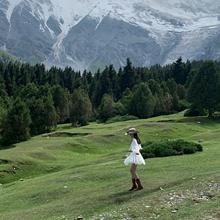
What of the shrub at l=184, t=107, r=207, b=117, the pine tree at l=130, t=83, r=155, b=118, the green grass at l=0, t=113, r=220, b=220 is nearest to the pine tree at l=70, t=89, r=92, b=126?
the pine tree at l=130, t=83, r=155, b=118

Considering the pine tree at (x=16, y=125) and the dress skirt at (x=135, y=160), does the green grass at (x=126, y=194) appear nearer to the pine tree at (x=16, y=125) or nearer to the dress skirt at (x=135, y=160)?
the dress skirt at (x=135, y=160)

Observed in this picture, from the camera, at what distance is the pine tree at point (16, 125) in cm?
8781

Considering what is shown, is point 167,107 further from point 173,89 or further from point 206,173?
point 206,173

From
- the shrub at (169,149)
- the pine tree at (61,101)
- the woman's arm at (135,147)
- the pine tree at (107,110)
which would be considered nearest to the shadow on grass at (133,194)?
the woman's arm at (135,147)

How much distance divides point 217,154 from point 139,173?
8.12m

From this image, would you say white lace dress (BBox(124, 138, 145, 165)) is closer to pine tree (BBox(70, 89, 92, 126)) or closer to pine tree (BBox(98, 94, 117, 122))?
pine tree (BBox(70, 89, 92, 126))

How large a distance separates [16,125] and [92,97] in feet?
251

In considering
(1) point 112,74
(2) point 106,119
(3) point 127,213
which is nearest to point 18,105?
(2) point 106,119

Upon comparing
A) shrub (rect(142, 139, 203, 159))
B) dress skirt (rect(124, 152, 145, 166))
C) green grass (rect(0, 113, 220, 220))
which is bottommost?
green grass (rect(0, 113, 220, 220))

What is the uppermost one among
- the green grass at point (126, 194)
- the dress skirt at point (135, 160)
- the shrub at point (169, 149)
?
the dress skirt at point (135, 160)

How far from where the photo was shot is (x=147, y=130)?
84.2 metres

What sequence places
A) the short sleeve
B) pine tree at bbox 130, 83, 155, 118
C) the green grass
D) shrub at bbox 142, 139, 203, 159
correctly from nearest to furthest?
the green grass < the short sleeve < shrub at bbox 142, 139, 203, 159 < pine tree at bbox 130, 83, 155, 118

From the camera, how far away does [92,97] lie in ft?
Answer: 538

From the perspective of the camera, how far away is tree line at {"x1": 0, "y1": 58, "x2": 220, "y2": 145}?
96.2 m
